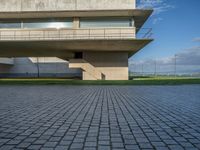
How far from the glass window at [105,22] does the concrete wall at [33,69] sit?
61.2ft

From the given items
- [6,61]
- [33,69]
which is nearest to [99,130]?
[33,69]

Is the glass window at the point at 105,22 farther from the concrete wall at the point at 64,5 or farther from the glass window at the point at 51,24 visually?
the glass window at the point at 51,24

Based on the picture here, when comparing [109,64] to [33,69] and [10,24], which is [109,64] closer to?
[10,24]

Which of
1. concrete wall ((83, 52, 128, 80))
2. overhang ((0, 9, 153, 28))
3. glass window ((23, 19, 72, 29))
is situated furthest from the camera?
concrete wall ((83, 52, 128, 80))

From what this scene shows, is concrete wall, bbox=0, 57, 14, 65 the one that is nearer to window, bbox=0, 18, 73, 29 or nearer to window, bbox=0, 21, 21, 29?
window, bbox=0, 21, 21, 29

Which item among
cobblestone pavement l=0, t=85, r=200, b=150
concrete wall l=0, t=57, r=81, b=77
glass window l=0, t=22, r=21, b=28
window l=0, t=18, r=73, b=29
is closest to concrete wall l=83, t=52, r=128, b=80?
window l=0, t=18, r=73, b=29

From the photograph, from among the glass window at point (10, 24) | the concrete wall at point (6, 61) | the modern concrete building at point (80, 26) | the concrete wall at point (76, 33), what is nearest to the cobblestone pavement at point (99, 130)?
the modern concrete building at point (80, 26)

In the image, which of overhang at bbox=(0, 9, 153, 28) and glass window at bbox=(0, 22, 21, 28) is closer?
overhang at bbox=(0, 9, 153, 28)

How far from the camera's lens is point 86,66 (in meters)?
27.4

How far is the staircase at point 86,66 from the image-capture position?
27.1 metres

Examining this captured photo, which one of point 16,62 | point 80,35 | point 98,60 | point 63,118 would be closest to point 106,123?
point 63,118

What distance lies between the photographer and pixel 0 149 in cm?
356

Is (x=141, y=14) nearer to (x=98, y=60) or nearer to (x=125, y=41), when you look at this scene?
(x=125, y=41)

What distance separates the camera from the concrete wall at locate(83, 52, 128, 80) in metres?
27.8
